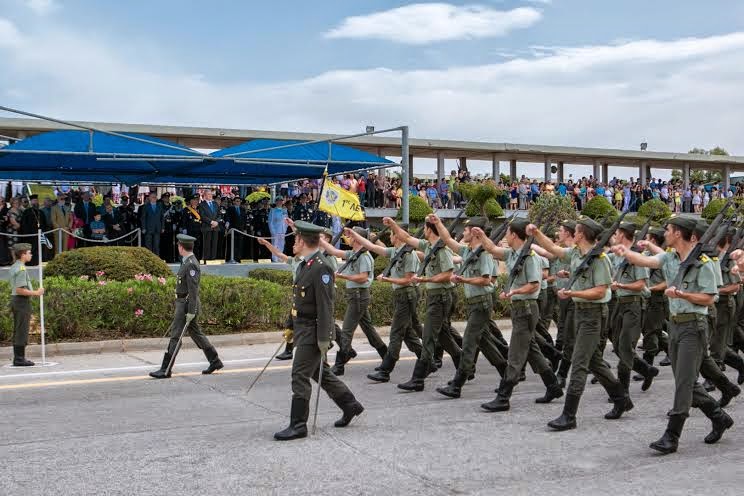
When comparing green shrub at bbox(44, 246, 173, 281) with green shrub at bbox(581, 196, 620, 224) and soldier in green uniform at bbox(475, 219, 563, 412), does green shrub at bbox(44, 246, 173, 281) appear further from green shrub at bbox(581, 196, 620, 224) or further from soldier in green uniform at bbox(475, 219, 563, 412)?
green shrub at bbox(581, 196, 620, 224)

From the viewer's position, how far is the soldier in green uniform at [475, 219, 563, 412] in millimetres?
8664

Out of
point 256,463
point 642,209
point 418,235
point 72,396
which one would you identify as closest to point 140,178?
point 418,235

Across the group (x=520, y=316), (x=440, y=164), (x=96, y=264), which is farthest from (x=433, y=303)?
(x=440, y=164)

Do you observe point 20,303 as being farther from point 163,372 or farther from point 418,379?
point 418,379

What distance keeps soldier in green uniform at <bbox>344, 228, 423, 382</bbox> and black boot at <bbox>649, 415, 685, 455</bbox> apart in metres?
3.59

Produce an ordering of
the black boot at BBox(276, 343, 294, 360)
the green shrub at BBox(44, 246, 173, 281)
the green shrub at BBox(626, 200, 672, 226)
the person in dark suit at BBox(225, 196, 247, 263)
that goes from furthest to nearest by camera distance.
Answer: the green shrub at BBox(626, 200, 672, 226) → the person in dark suit at BBox(225, 196, 247, 263) → the green shrub at BBox(44, 246, 173, 281) → the black boot at BBox(276, 343, 294, 360)

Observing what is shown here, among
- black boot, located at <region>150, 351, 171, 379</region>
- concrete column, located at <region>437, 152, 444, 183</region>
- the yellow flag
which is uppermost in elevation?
concrete column, located at <region>437, 152, 444, 183</region>

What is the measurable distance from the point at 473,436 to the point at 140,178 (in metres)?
16.1

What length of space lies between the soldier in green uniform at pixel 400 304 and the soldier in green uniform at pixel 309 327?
2772mm

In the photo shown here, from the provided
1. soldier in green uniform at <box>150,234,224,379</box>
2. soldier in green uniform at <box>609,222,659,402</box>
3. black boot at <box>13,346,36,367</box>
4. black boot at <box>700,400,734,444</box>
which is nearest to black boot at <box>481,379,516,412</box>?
soldier in green uniform at <box>609,222,659,402</box>

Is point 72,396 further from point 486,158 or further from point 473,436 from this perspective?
point 486,158

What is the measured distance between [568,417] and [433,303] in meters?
2.63

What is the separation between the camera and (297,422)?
7.33 m

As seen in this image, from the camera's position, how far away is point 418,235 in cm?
1238
